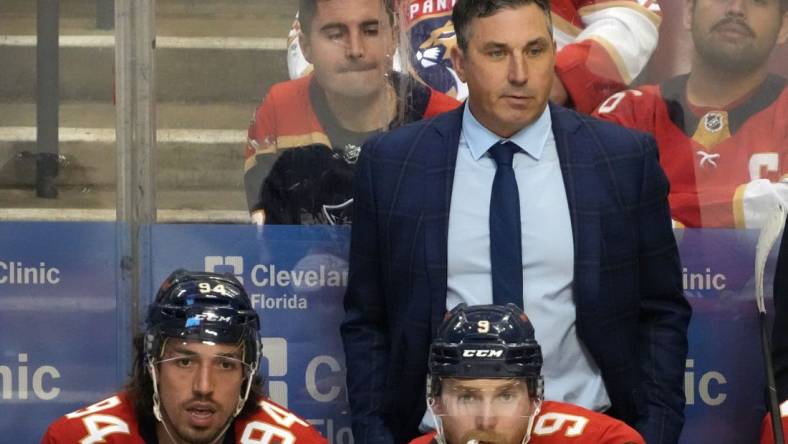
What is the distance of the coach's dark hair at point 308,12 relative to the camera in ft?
14.3

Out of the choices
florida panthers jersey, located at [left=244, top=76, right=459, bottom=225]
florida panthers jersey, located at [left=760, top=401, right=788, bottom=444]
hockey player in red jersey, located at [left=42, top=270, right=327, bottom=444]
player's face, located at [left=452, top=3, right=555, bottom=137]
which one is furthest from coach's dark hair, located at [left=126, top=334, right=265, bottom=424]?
florida panthers jersey, located at [left=760, top=401, right=788, bottom=444]

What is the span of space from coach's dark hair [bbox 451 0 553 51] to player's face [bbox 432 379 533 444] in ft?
2.92

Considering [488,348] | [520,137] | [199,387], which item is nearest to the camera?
[488,348]

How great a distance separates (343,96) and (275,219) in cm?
38

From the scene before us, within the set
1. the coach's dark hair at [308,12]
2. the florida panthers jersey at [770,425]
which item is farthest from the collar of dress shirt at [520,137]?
the florida panthers jersey at [770,425]

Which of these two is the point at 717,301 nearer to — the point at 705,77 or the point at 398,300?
the point at 705,77

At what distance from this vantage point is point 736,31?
4367 mm

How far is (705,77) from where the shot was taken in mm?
4395

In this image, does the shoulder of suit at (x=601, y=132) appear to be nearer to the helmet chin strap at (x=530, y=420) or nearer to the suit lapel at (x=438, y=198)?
the suit lapel at (x=438, y=198)

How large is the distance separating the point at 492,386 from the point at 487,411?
0.05 m

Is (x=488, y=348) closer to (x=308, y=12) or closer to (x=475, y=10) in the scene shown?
(x=475, y=10)

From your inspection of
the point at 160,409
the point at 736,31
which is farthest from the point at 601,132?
the point at 160,409

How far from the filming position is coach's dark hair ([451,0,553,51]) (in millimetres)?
3861

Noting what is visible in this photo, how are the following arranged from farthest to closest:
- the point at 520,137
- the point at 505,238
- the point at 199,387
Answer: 1. the point at 520,137
2. the point at 505,238
3. the point at 199,387
